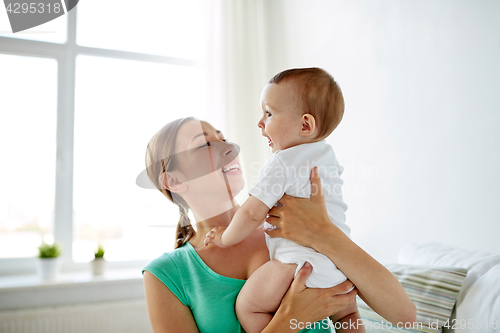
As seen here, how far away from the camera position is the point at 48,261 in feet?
6.90

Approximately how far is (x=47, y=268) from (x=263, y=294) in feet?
5.85

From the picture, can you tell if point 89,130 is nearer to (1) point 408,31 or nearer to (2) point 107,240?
(2) point 107,240

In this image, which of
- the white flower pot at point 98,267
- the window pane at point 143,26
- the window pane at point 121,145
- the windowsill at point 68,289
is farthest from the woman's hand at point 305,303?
the window pane at point 143,26

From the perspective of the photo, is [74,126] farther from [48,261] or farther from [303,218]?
[303,218]

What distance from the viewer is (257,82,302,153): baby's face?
2.92 ft

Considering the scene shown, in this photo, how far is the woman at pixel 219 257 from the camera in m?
0.83

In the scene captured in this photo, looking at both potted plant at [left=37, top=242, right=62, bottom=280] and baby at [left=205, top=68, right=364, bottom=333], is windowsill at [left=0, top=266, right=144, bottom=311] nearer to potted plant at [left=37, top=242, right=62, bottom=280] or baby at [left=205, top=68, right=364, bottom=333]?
potted plant at [left=37, top=242, right=62, bottom=280]

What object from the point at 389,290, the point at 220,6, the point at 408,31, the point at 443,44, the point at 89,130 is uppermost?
the point at 220,6

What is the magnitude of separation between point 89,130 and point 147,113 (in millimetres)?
588

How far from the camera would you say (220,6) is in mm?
2588

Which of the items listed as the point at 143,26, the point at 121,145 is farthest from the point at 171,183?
the point at 143,26

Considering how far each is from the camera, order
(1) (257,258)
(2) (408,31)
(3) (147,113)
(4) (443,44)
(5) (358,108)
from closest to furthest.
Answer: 1. (1) (257,258)
2. (4) (443,44)
3. (2) (408,31)
4. (5) (358,108)
5. (3) (147,113)

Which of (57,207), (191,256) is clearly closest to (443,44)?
(191,256)

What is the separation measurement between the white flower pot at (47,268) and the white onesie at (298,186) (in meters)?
1.76
